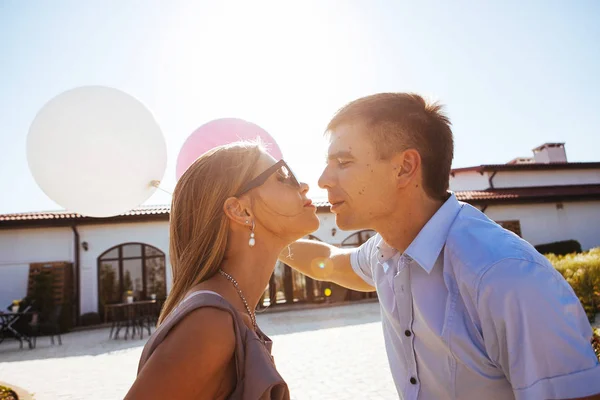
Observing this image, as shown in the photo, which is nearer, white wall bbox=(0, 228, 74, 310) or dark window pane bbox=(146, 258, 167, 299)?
white wall bbox=(0, 228, 74, 310)

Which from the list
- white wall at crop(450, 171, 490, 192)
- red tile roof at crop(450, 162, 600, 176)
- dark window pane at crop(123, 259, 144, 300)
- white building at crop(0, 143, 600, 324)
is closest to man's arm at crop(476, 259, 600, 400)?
white building at crop(0, 143, 600, 324)

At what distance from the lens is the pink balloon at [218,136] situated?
2.67 metres

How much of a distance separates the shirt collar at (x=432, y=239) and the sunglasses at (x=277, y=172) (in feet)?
2.37

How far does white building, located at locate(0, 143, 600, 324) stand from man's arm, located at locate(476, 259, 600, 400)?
45.9 feet

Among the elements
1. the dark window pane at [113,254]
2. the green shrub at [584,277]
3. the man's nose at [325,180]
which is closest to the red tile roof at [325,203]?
the dark window pane at [113,254]

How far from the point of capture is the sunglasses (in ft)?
6.21

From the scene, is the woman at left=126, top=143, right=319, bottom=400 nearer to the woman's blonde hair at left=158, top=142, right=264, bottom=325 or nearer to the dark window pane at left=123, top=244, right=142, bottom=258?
the woman's blonde hair at left=158, top=142, right=264, bottom=325

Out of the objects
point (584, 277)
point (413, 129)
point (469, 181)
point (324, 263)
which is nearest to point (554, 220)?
point (469, 181)

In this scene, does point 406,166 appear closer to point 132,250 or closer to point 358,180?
point 358,180

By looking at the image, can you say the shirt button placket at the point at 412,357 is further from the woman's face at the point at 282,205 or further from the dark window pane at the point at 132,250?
the dark window pane at the point at 132,250

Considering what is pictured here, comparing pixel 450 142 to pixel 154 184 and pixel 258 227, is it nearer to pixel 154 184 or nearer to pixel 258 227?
pixel 258 227

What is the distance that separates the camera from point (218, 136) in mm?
2689

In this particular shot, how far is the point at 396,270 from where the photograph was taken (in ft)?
6.66

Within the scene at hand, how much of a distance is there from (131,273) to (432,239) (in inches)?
668
